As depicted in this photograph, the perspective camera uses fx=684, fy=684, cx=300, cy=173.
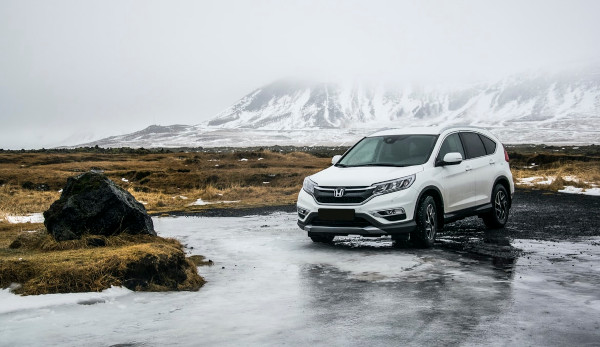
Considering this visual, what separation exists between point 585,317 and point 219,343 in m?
3.36

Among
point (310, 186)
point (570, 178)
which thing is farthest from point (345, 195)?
point (570, 178)

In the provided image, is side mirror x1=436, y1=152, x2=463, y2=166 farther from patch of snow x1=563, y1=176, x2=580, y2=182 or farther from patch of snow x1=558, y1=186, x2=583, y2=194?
patch of snow x1=563, y1=176, x2=580, y2=182

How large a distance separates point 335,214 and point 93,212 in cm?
368

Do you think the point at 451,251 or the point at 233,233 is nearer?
the point at 451,251

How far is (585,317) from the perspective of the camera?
6.30m

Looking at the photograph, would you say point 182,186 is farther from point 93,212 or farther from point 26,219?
point 93,212

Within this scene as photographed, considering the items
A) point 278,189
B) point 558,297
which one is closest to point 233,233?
point 558,297

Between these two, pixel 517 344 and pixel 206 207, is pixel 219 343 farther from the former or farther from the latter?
pixel 206 207

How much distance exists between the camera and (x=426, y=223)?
35.8 feet

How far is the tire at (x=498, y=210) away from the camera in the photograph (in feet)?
43.1

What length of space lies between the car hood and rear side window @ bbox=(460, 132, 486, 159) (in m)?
1.79

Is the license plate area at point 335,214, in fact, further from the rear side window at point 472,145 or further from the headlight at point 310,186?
the rear side window at point 472,145

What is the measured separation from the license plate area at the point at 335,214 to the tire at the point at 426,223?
42.4 inches

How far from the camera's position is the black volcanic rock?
1016cm
